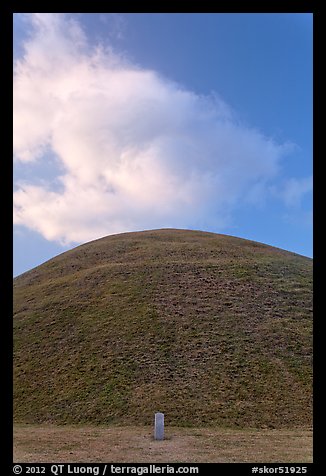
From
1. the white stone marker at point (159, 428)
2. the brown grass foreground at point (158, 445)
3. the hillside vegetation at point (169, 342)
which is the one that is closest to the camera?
the brown grass foreground at point (158, 445)

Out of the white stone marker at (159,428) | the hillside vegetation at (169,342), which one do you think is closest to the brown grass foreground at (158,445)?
the white stone marker at (159,428)

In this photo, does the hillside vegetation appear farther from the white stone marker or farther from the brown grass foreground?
the white stone marker

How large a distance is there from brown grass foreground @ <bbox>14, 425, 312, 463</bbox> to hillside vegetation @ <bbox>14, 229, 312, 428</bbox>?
1.57 meters

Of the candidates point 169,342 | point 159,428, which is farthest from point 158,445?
point 169,342

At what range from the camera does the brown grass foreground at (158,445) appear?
36.1 feet

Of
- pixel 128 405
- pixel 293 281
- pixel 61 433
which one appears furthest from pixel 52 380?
pixel 293 281

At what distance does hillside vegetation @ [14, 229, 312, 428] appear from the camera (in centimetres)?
1862

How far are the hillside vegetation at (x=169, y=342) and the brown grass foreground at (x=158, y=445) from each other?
1.57 metres

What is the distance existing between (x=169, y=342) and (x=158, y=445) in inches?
462

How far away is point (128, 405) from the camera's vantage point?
736 inches

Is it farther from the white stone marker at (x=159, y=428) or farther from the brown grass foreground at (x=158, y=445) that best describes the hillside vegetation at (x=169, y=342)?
the white stone marker at (x=159, y=428)

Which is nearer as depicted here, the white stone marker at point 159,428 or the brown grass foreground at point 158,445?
the brown grass foreground at point 158,445
